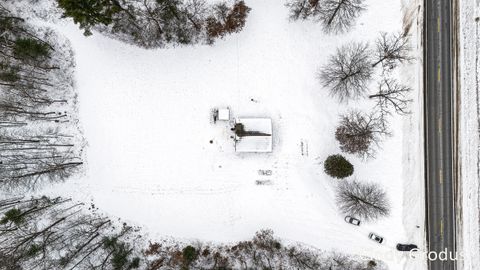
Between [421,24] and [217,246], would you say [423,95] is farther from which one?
[217,246]

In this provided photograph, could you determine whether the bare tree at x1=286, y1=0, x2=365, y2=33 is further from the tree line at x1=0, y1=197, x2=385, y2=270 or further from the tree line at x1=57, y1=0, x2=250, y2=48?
the tree line at x1=0, y1=197, x2=385, y2=270

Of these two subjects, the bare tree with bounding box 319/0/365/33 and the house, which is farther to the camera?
the house

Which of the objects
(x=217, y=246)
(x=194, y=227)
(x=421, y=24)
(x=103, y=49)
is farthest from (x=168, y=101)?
(x=421, y=24)

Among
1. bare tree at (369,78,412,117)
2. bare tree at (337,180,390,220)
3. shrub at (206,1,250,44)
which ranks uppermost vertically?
shrub at (206,1,250,44)

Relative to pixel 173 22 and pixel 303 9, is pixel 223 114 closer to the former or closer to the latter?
pixel 173 22

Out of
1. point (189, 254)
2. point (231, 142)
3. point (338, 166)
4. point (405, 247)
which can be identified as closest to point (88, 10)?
point (231, 142)

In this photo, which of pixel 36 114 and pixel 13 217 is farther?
pixel 36 114

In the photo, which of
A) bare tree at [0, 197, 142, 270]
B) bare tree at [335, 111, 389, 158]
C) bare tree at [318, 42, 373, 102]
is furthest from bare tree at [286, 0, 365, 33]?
bare tree at [0, 197, 142, 270]
